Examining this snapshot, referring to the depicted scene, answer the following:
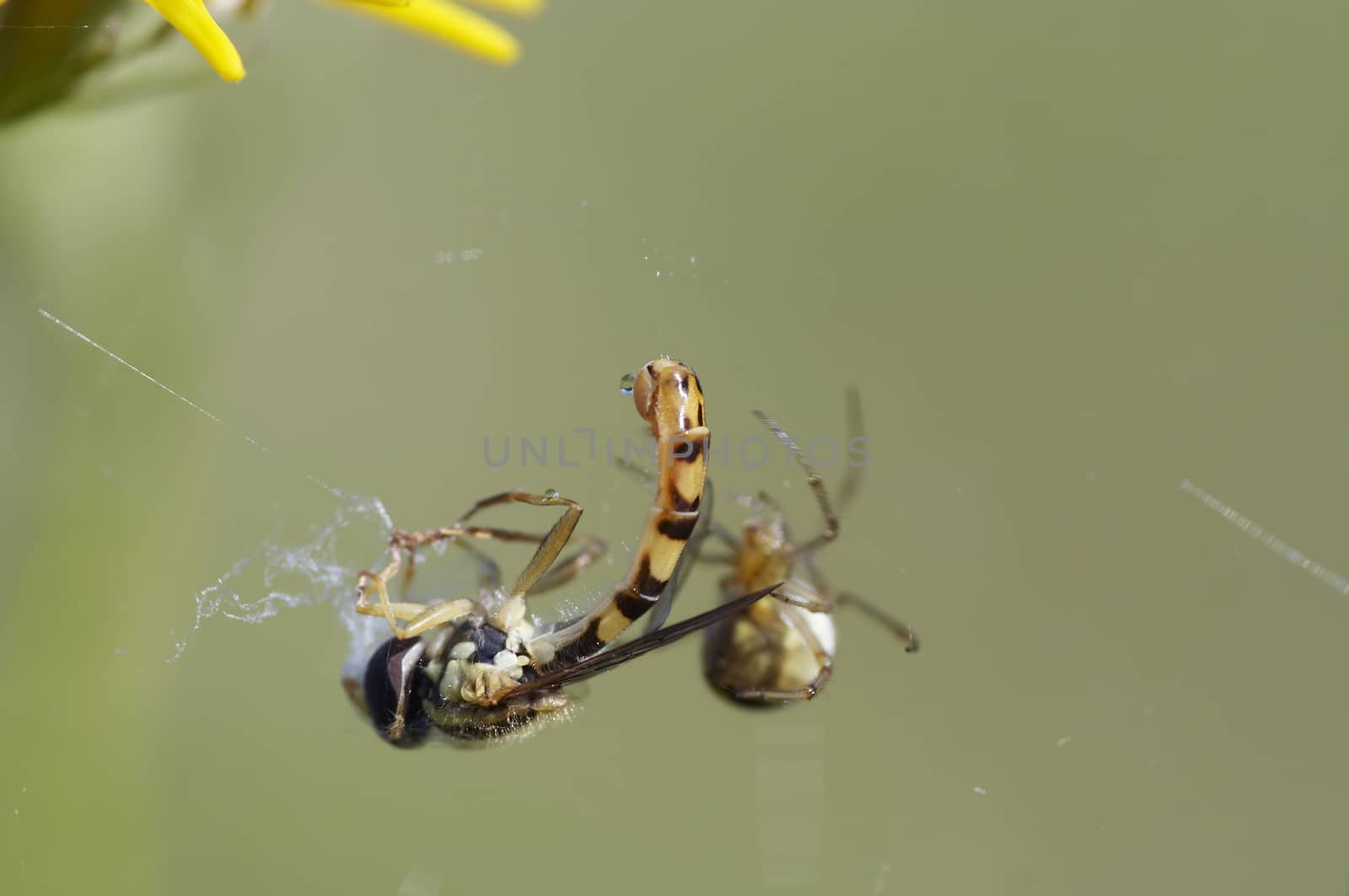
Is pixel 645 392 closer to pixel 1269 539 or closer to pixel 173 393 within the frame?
pixel 173 393

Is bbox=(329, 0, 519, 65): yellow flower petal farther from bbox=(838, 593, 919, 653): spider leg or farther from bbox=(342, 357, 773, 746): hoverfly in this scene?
bbox=(838, 593, 919, 653): spider leg

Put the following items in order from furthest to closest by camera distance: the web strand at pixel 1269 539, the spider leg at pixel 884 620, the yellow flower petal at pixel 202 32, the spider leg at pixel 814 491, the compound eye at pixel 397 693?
1. the web strand at pixel 1269 539
2. the spider leg at pixel 884 620
3. the spider leg at pixel 814 491
4. the compound eye at pixel 397 693
5. the yellow flower petal at pixel 202 32

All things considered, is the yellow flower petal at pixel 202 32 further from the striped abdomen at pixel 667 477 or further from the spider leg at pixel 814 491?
the spider leg at pixel 814 491

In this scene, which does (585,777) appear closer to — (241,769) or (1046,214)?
(241,769)

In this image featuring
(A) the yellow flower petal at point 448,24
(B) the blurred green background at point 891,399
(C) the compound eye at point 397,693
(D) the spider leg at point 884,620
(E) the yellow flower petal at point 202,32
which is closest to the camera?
(E) the yellow flower petal at point 202,32

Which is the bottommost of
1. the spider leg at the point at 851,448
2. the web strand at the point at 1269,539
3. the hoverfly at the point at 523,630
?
the web strand at the point at 1269,539

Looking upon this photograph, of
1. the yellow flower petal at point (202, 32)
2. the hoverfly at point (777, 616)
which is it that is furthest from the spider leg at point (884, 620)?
the yellow flower petal at point (202, 32)
